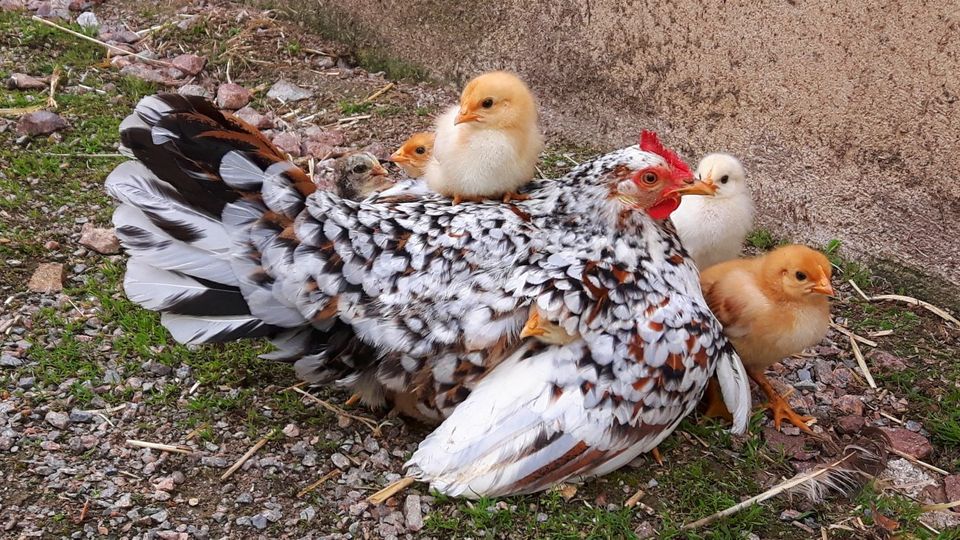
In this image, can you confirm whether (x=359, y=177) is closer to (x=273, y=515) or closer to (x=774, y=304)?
(x=273, y=515)

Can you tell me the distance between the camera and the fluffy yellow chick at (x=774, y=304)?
317cm

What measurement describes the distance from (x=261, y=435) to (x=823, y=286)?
195 cm

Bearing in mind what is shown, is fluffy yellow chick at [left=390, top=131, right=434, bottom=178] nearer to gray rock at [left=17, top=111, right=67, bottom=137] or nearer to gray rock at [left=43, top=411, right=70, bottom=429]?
gray rock at [left=43, top=411, right=70, bottom=429]

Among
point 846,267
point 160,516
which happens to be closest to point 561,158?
point 846,267

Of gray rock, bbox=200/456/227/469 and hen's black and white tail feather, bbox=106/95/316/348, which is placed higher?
hen's black and white tail feather, bbox=106/95/316/348

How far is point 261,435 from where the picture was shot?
10.2 ft

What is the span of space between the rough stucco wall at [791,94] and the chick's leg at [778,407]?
103 centimetres

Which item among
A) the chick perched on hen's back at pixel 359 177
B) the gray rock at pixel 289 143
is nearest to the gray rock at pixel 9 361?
the chick perched on hen's back at pixel 359 177

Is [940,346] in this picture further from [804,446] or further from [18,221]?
[18,221]

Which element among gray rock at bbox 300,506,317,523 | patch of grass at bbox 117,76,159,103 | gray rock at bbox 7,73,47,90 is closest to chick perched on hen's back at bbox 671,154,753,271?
gray rock at bbox 300,506,317,523

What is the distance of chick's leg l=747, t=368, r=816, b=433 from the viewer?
3312 millimetres

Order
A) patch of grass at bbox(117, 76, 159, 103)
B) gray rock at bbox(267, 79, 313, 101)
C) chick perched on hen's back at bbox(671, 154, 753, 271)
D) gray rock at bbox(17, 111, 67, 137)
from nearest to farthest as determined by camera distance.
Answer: chick perched on hen's back at bbox(671, 154, 753, 271) → gray rock at bbox(17, 111, 67, 137) → patch of grass at bbox(117, 76, 159, 103) → gray rock at bbox(267, 79, 313, 101)

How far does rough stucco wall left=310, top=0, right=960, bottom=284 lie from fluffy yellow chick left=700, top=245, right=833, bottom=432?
0.89 meters

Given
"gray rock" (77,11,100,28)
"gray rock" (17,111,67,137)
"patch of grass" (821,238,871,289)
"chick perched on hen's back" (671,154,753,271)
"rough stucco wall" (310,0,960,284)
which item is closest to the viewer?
→ "chick perched on hen's back" (671,154,753,271)
